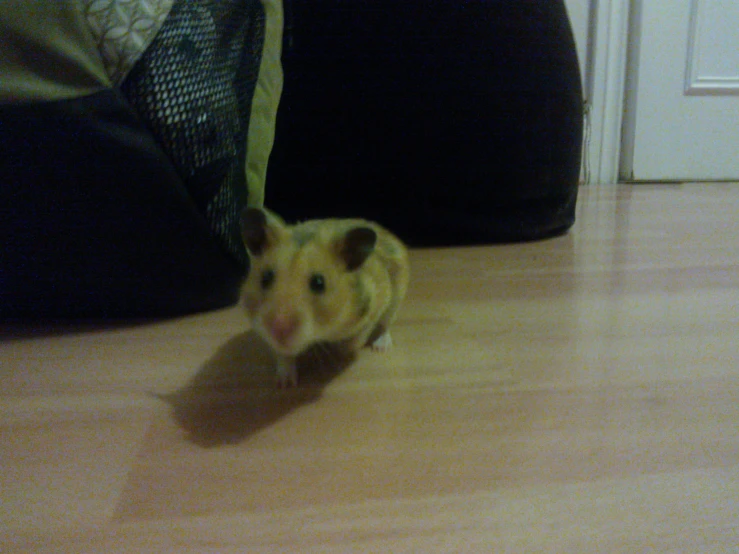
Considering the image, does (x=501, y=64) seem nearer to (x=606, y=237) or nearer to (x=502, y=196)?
(x=502, y=196)

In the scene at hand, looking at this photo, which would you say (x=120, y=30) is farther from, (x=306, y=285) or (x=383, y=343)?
(x=383, y=343)

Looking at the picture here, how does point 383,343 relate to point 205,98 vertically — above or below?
below

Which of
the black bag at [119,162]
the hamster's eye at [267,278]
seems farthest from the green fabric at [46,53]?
the hamster's eye at [267,278]

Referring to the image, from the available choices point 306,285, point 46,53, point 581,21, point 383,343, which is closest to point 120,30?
point 46,53

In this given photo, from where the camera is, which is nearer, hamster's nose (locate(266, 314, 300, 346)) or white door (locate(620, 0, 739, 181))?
hamster's nose (locate(266, 314, 300, 346))

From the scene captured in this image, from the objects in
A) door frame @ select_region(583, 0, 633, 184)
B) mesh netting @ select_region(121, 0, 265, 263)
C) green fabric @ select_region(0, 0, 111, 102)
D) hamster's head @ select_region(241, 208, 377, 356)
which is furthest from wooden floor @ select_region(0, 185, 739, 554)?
door frame @ select_region(583, 0, 633, 184)

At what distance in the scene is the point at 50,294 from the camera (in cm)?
97

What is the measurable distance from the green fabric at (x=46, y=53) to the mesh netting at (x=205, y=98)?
0.06 m

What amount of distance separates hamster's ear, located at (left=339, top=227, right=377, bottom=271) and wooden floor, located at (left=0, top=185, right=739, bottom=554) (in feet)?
0.59

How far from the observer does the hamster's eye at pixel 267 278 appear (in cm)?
71

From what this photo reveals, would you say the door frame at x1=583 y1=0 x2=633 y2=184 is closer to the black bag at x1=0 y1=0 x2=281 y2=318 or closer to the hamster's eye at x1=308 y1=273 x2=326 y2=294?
the black bag at x1=0 y1=0 x2=281 y2=318

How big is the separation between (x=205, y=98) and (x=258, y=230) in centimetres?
35

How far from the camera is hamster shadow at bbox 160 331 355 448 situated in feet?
2.33

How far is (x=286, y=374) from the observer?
82 cm
